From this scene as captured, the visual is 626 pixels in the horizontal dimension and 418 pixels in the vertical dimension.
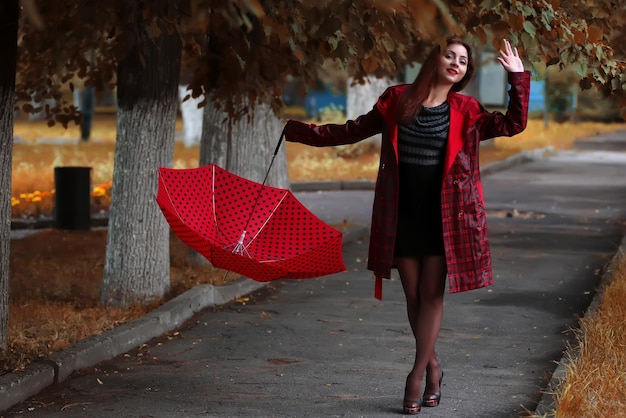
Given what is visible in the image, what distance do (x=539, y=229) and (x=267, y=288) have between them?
5.68 m

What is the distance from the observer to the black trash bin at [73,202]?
47.9 ft

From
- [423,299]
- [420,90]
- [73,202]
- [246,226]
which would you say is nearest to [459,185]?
[420,90]

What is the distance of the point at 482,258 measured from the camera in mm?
6234

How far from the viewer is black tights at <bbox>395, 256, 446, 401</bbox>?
6.25m

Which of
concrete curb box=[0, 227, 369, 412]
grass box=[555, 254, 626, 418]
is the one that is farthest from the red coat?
concrete curb box=[0, 227, 369, 412]

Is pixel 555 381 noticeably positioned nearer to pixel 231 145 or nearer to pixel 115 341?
pixel 115 341

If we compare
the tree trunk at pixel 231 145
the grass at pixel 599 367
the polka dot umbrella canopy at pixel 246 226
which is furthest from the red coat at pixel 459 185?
the tree trunk at pixel 231 145

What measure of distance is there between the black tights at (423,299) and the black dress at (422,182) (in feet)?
0.19

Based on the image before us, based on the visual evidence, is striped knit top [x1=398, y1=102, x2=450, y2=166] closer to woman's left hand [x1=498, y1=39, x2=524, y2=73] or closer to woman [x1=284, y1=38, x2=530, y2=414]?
woman [x1=284, y1=38, x2=530, y2=414]

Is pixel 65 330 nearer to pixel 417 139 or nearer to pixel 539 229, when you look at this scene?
pixel 417 139

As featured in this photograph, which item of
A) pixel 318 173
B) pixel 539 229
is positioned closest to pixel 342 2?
pixel 539 229

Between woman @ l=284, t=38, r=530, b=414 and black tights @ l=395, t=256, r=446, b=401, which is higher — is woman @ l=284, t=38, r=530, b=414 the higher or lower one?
the higher one

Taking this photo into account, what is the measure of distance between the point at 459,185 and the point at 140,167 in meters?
3.85

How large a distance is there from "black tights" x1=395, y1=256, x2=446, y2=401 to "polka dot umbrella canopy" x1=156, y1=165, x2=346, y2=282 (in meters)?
0.41
